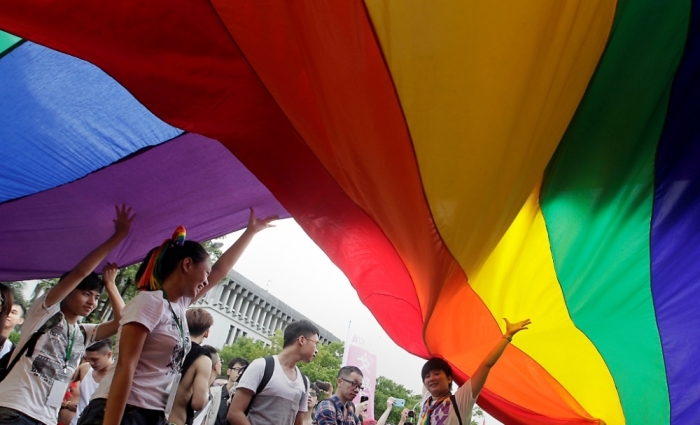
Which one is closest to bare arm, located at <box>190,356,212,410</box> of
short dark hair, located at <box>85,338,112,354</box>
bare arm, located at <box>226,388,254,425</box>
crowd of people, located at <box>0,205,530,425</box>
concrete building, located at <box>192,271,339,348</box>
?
crowd of people, located at <box>0,205,530,425</box>

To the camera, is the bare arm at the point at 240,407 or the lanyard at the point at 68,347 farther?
the bare arm at the point at 240,407

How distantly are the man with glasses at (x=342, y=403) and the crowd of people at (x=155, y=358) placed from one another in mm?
615

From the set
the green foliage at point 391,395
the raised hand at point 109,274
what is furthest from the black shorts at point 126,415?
the green foliage at point 391,395

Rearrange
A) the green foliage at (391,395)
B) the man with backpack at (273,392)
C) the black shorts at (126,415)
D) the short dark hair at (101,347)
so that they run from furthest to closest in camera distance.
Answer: the green foliage at (391,395), the short dark hair at (101,347), the man with backpack at (273,392), the black shorts at (126,415)

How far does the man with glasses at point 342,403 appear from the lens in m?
3.50

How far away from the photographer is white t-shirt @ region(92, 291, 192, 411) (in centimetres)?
183

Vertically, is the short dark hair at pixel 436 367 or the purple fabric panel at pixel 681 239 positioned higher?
the purple fabric panel at pixel 681 239

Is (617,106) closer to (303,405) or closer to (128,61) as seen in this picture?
(128,61)

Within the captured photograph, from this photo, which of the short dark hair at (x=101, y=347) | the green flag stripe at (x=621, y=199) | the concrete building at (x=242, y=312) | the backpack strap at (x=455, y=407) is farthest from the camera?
the concrete building at (x=242, y=312)

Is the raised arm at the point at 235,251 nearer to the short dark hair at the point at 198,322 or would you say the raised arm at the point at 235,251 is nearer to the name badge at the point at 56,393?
the short dark hair at the point at 198,322

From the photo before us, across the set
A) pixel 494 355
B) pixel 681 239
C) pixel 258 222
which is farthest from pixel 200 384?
pixel 681 239

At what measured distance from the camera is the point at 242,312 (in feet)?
125

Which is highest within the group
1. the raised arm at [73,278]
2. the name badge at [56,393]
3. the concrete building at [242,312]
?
the concrete building at [242,312]

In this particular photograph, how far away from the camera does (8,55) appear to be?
7.11 feet
